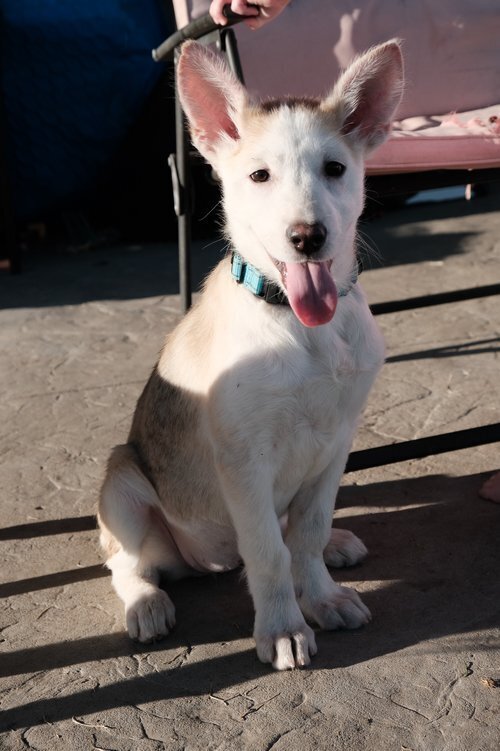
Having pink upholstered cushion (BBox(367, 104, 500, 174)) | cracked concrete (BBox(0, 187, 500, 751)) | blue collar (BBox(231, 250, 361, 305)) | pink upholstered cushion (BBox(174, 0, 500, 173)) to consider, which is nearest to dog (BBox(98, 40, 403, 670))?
blue collar (BBox(231, 250, 361, 305))

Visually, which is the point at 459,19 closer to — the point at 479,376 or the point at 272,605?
the point at 479,376

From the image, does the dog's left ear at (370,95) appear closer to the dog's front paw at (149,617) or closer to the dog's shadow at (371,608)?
the dog's shadow at (371,608)

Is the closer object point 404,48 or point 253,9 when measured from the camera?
point 253,9

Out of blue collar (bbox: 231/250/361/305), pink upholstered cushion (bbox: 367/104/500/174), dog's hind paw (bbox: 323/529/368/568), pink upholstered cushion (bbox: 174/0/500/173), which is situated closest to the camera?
blue collar (bbox: 231/250/361/305)

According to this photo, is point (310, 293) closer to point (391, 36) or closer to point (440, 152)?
point (440, 152)

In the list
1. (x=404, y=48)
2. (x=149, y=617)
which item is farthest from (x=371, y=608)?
(x=404, y=48)

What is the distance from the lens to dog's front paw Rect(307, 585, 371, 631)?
101 inches

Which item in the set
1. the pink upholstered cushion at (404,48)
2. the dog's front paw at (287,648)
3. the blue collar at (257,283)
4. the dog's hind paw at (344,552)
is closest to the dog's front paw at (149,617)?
the dog's front paw at (287,648)

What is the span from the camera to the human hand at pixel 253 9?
292 centimetres

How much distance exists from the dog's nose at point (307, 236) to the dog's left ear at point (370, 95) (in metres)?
0.40

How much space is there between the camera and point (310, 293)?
2.38m

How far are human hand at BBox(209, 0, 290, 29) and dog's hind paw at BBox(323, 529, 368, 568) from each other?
155 cm

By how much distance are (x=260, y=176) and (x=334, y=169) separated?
0.59ft

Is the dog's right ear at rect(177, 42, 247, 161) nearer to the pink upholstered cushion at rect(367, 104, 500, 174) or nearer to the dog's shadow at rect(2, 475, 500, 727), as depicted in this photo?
the pink upholstered cushion at rect(367, 104, 500, 174)
